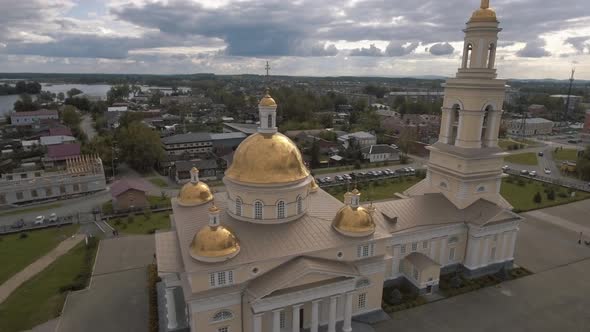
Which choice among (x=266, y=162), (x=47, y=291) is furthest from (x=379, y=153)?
(x=47, y=291)

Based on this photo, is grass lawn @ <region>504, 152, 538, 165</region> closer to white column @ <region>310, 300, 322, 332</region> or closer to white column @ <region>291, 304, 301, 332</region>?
white column @ <region>310, 300, 322, 332</region>

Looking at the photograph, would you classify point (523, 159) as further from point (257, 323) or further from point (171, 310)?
point (171, 310)

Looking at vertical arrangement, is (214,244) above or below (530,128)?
above

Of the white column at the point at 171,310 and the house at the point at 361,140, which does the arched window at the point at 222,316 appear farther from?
the house at the point at 361,140

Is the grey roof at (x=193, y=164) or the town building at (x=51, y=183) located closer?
the town building at (x=51, y=183)

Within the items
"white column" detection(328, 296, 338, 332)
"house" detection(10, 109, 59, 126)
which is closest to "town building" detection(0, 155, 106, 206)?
"white column" detection(328, 296, 338, 332)

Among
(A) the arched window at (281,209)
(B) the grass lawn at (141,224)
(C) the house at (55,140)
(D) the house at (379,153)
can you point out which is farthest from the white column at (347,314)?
(C) the house at (55,140)

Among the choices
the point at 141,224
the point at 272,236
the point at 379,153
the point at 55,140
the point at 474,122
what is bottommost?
the point at 141,224
